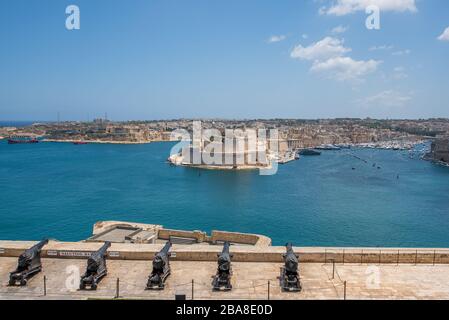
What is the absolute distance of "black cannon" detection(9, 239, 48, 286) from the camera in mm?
6445

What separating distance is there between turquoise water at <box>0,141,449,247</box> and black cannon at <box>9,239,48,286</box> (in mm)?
17003

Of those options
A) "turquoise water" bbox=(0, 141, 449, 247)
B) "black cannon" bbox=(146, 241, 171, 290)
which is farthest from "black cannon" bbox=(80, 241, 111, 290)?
"turquoise water" bbox=(0, 141, 449, 247)

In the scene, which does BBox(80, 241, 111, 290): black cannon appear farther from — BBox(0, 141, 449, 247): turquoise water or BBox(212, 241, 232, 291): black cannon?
BBox(0, 141, 449, 247): turquoise water

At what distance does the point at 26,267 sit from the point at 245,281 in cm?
379

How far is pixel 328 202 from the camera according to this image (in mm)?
33688

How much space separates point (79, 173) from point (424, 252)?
48.3 m

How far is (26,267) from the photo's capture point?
6641 mm

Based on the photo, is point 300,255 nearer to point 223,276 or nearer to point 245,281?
point 245,281

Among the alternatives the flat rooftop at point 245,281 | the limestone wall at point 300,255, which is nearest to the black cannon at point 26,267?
the flat rooftop at point 245,281

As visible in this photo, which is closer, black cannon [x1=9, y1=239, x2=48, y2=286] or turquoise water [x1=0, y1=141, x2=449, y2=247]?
black cannon [x1=9, y1=239, x2=48, y2=286]

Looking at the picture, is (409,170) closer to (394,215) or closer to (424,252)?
(394,215)

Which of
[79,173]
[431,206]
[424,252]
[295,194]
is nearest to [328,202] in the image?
[295,194]

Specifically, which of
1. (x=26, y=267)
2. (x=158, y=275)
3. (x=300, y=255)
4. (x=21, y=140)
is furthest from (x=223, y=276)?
(x=21, y=140)
